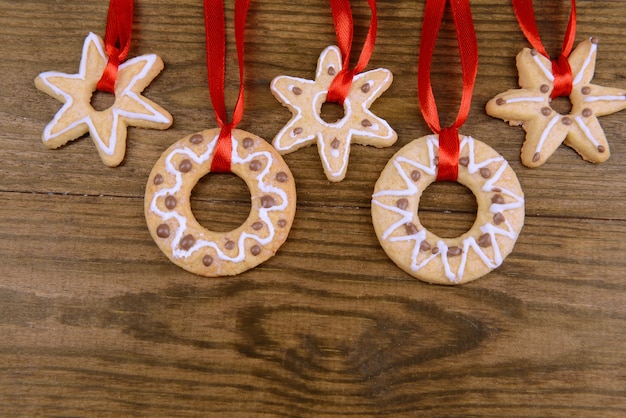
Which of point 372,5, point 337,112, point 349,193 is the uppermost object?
point 372,5

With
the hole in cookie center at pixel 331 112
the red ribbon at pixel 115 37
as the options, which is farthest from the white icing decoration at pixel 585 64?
the red ribbon at pixel 115 37

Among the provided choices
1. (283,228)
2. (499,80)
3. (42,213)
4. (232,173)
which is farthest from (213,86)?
(499,80)

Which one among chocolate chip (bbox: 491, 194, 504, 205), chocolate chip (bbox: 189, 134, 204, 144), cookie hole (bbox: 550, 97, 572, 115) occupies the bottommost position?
chocolate chip (bbox: 491, 194, 504, 205)

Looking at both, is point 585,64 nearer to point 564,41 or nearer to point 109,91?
point 564,41

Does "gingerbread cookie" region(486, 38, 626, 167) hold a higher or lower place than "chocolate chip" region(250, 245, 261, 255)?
higher

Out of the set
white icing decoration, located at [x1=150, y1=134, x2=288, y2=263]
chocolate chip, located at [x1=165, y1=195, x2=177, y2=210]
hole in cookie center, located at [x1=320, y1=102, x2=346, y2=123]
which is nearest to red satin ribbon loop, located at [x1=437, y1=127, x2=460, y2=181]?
hole in cookie center, located at [x1=320, y1=102, x2=346, y2=123]

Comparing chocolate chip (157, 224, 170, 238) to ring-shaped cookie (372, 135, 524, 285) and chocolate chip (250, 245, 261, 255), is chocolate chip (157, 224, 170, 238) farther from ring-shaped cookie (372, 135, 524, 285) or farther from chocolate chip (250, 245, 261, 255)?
ring-shaped cookie (372, 135, 524, 285)

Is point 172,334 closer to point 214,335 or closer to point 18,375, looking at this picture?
point 214,335
